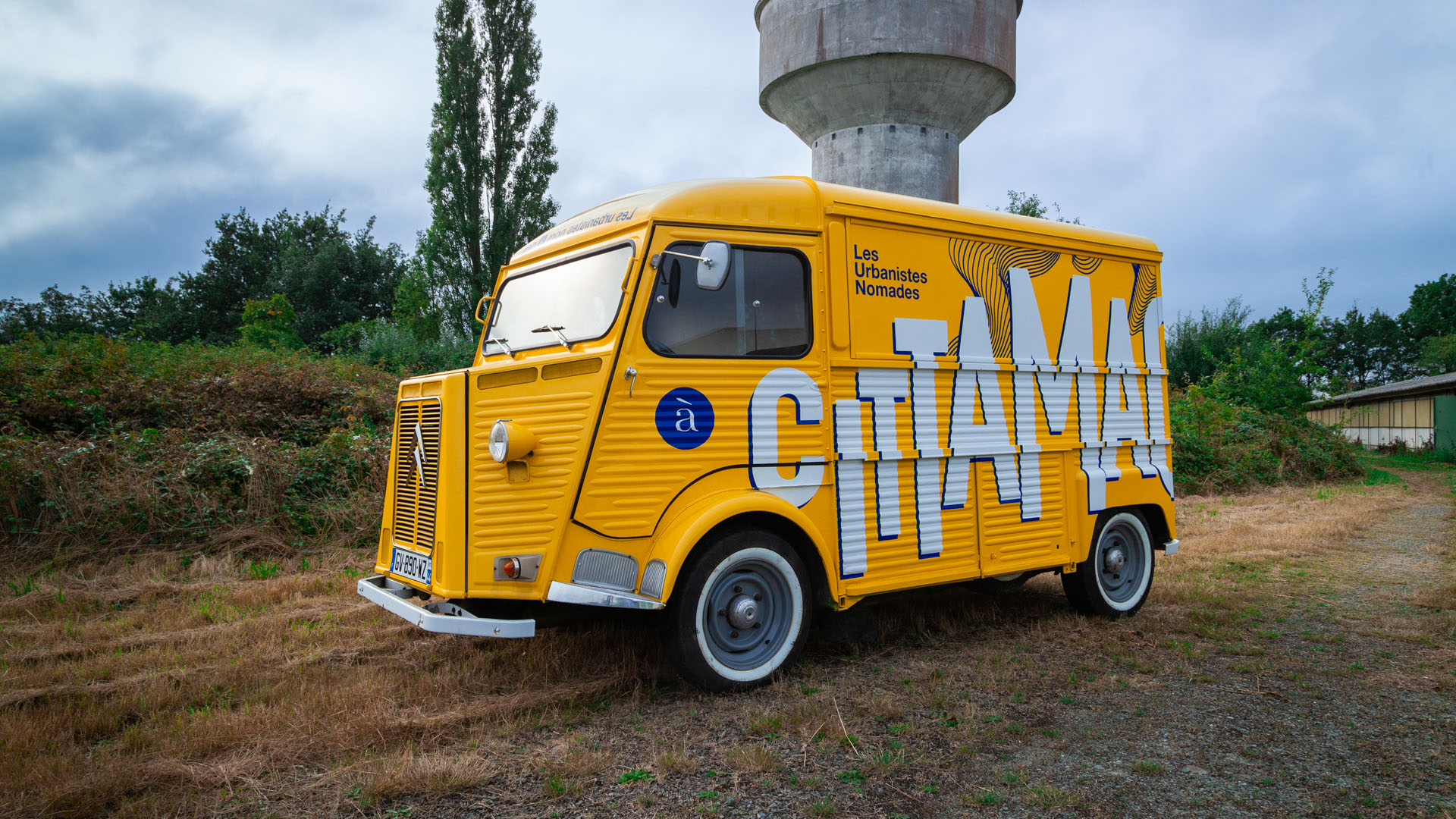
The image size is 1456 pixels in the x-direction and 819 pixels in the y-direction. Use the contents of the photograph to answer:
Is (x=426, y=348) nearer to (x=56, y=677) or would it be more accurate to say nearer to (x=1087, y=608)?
(x=56, y=677)

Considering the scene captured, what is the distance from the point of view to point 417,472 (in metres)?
4.99

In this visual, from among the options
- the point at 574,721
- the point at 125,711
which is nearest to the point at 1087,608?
the point at 574,721

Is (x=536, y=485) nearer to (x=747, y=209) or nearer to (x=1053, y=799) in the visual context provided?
(x=747, y=209)

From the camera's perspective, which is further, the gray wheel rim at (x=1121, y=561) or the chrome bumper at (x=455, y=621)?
the gray wheel rim at (x=1121, y=561)

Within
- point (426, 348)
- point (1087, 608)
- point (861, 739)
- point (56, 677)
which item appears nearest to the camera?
point (861, 739)

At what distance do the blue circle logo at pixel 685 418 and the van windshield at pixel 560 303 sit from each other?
52cm

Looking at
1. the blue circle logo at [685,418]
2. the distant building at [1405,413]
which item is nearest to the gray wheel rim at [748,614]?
the blue circle logo at [685,418]

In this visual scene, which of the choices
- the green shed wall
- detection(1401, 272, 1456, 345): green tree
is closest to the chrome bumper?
the green shed wall

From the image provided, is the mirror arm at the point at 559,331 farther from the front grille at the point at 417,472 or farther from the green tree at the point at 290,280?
the green tree at the point at 290,280

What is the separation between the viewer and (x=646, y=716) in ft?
14.7

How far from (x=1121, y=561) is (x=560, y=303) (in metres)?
4.67

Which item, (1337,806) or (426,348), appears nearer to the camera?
(1337,806)

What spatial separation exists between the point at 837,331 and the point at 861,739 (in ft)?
7.44

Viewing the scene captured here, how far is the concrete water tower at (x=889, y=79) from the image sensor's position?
14023mm
